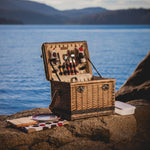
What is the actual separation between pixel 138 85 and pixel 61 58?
2.41 meters

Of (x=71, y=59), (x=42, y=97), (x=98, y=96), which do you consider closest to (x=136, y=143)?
(x=98, y=96)

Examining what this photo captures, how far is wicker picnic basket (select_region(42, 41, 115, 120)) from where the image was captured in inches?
201

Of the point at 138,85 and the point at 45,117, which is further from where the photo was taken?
the point at 138,85

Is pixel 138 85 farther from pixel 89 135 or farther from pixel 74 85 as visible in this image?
pixel 89 135

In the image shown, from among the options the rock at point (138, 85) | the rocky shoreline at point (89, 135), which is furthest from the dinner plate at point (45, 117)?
the rock at point (138, 85)

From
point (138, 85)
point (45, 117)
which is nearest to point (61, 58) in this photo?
point (45, 117)

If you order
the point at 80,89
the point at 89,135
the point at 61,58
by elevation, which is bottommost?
the point at 89,135

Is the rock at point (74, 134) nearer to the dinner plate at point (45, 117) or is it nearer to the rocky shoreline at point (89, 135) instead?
the rocky shoreline at point (89, 135)

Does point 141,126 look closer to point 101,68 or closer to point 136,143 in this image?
point 136,143

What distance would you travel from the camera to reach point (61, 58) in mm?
5988

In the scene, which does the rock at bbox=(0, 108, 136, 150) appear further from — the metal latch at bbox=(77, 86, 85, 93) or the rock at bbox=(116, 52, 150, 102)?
the rock at bbox=(116, 52, 150, 102)

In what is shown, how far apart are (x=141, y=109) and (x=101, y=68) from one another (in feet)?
47.3

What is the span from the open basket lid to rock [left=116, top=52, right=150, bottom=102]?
173 centimetres

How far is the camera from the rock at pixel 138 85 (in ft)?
24.0
